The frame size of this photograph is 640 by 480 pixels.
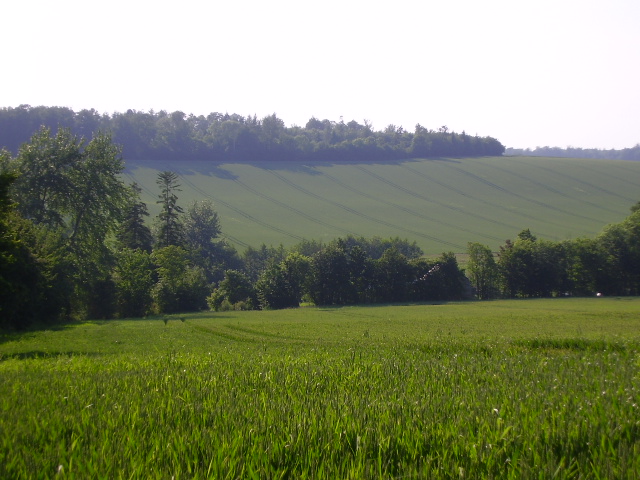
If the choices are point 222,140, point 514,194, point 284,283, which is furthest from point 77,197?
point 222,140

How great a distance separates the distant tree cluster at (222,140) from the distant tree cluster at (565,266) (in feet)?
323

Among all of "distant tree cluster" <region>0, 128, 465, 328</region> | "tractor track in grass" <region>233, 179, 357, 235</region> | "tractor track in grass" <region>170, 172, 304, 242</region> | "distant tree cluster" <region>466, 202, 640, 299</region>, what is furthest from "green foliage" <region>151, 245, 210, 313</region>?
"tractor track in grass" <region>233, 179, 357, 235</region>

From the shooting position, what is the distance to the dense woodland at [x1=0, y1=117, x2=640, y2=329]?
5066 centimetres

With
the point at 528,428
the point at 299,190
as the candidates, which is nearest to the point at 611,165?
the point at 299,190

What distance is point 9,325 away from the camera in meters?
35.9

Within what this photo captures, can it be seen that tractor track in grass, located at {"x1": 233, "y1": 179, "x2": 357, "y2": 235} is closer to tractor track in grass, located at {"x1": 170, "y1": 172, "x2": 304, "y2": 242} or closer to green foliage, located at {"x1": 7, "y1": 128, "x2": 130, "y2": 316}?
tractor track in grass, located at {"x1": 170, "y1": 172, "x2": 304, "y2": 242}

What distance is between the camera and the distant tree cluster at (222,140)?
490ft

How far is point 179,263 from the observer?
65.8 metres

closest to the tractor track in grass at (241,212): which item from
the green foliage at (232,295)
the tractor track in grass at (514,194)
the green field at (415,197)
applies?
the green field at (415,197)

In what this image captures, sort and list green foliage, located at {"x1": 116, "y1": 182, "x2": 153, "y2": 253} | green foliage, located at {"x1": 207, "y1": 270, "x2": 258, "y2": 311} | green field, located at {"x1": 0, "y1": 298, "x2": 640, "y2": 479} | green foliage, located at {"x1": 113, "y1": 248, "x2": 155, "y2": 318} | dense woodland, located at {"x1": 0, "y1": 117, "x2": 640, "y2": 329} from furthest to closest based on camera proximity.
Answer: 1. green foliage, located at {"x1": 207, "y1": 270, "x2": 258, "y2": 311}
2. green foliage, located at {"x1": 116, "y1": 182, "x2": 153, "y2": 253}
3. green foliage, located at {"x1": 113, "y1": 248, "x2": 155, "y2": 318}
4. dense woodland, located at {"x1": 0, "y1": 117, "x2": 640, "y2": 329}
5. green field, located at {"x1": 0, "y1": 298, "x2": 640, "y2": 479}

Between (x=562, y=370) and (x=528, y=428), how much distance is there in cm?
573

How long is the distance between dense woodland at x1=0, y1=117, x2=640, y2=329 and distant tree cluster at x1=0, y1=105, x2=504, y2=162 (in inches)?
2673

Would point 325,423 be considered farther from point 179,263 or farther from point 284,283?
point 284,283

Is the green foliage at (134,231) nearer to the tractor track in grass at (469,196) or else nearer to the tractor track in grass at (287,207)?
the tractor track in grass at (287,207)
